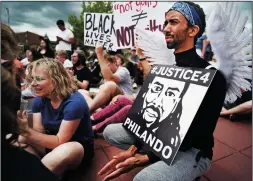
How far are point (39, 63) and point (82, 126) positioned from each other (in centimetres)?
61

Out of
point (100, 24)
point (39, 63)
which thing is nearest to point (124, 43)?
point (100, 24)

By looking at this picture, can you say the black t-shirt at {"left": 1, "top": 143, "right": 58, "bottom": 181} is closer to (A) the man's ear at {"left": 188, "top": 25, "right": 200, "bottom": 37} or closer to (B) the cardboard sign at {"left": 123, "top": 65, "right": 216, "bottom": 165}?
(B) the cardboard sign at {"left": 123, "top": 65, "right": 216, "bottom": 165}

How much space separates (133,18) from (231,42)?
1585mm

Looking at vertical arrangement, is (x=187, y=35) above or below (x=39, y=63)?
above

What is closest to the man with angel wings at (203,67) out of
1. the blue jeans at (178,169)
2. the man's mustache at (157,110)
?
the blue jeans at (178,169)

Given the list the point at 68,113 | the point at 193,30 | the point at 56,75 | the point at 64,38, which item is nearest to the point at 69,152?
the point at 68,113

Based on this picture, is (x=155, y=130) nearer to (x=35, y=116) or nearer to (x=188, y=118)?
(x=188, y=118)

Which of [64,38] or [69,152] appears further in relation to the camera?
[64,38]

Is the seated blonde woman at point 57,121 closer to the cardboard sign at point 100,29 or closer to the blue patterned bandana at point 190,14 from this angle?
the blue patterned bandana at point 190,14

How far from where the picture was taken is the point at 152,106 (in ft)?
4.49

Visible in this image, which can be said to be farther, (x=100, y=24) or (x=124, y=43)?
(x=100, y=24)

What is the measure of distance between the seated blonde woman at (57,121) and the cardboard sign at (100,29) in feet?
4.78

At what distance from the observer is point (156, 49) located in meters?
1.69

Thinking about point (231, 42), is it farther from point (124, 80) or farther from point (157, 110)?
point (124, 80)
